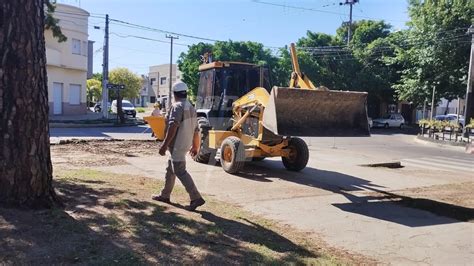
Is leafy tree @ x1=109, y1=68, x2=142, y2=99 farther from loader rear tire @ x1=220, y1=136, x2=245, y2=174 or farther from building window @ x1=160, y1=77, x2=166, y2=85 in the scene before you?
loader rear tire @ x1=220, y1=136, x2=245, y2=174

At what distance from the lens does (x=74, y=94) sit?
126 feet

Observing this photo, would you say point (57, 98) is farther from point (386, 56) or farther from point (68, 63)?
point (386, 56)

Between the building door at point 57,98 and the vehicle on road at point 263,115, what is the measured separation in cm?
2574

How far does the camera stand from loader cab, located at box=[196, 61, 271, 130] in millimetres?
12266

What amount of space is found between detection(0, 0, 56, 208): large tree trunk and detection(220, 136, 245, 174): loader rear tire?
5588 millimetres

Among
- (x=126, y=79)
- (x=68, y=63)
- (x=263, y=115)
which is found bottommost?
(x=263, y=115)

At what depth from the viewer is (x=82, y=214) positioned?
17.5ft

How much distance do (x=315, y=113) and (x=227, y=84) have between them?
3.32 m

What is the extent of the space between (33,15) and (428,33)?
100.0 ft

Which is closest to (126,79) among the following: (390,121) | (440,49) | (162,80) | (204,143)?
(162,80)

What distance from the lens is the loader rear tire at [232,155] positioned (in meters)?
10.4

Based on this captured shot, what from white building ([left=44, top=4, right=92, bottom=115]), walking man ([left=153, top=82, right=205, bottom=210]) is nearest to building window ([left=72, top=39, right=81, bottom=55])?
white building ([left=44, top=4, right=92, bottom=115])

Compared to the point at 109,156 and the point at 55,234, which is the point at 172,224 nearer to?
the point at 55,234

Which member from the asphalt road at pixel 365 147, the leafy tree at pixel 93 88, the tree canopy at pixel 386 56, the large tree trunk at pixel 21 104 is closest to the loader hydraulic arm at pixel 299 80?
the asphalt road at pixel 365 147
